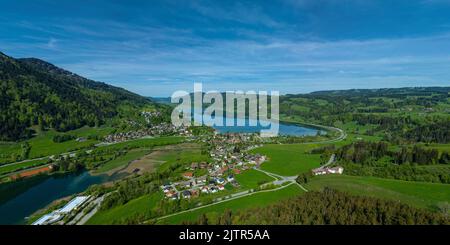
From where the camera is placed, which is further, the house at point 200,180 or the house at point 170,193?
the house at point 200,180

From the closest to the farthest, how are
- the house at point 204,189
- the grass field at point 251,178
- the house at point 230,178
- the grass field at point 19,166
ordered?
the house at point 204,189
the grass field at point 251,178
the house at point 230,178
the grass field at point 19,166

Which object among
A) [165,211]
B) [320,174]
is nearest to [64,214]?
[165,211]

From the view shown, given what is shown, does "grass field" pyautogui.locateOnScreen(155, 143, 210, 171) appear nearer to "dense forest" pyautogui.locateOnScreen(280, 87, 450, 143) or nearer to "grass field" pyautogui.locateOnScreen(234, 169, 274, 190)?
"grass field" pyautogui.locateOnScreen(234, 169, 274, 190)

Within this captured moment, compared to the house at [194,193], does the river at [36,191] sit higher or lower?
lower

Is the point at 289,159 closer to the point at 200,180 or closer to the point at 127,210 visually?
the point at 200,180

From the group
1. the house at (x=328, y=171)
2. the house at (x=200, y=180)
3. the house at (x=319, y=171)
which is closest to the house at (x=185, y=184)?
the house at (x=200, y=180)

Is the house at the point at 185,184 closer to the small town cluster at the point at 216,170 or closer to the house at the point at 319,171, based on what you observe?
the small town cluster at the point at 216,170
